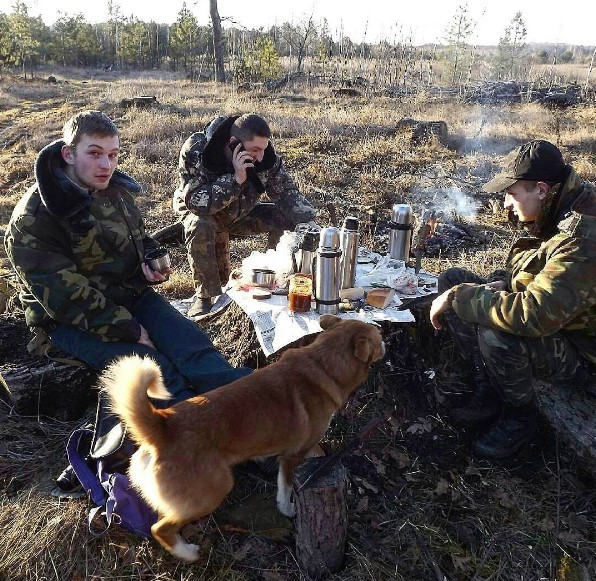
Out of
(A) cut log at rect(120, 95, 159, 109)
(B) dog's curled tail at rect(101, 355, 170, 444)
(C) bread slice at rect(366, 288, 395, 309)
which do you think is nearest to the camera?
(B) dog's curled tail at rect(101, 355, 170, 444)

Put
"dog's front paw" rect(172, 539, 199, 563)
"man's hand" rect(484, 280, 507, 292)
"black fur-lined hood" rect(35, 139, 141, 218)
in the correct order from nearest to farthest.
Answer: "dog's front paw" rect(172, 539, 199, 563)
"black fur-lined hood" rect(35, 139, 141, 218)
"man's hand" rect(484, 280, 507, 292)

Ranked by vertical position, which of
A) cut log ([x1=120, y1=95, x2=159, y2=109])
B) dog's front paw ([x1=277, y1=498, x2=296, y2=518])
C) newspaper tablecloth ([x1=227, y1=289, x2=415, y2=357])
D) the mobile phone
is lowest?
dog's front paw ([x1=277, y1=498, x2=296, y2=518])

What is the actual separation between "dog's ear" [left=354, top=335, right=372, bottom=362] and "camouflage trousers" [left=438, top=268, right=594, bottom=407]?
3.02 ft

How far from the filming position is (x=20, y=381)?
3.59 meters

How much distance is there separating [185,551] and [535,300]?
7.97 feet

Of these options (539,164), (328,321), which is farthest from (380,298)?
(539,164)

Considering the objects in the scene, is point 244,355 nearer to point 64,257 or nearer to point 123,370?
point 64,257

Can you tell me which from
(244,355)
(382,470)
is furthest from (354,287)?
(382,470)

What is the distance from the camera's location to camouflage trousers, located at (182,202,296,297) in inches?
209

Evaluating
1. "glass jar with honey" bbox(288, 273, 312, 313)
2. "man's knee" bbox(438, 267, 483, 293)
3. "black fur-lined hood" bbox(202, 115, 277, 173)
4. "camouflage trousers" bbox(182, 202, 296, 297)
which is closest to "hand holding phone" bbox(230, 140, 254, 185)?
"black fur-lined hood" bbox(202, 115, 277, 173)

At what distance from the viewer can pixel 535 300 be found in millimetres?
2959

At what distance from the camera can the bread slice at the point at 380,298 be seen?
3795 millimetres

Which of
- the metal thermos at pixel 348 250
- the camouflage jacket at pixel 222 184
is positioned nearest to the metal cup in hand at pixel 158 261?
the metal thermos at pixel 348 250

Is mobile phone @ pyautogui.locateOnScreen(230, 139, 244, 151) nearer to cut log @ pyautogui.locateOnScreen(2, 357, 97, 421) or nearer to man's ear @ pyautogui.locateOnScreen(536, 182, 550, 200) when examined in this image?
cut log @ pyautogui.locateOnScreen(2, 357, 97, 421)
